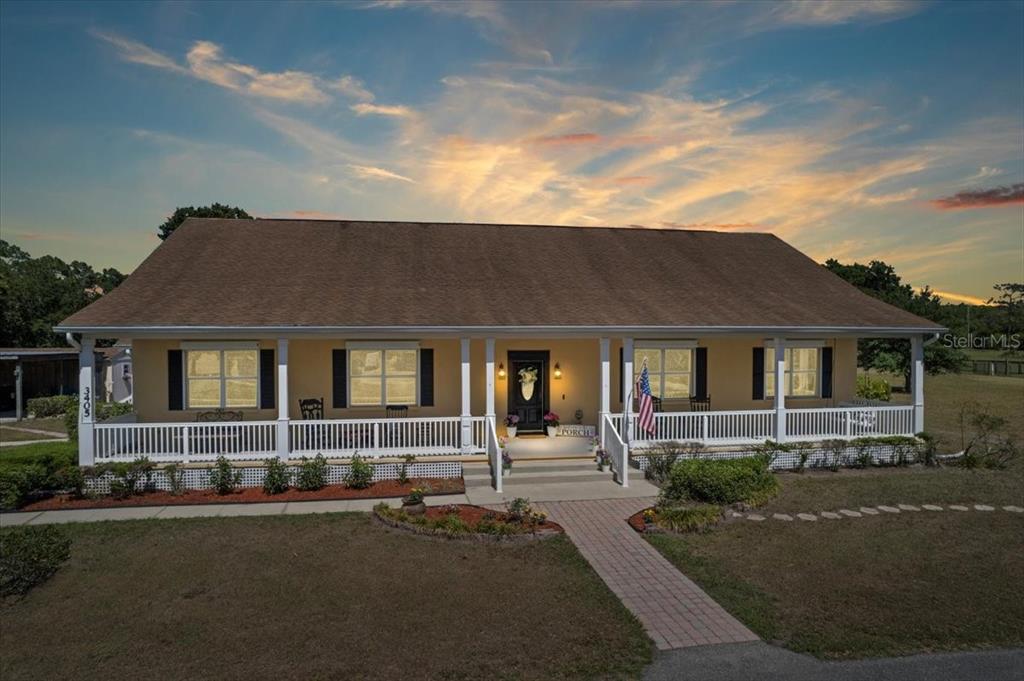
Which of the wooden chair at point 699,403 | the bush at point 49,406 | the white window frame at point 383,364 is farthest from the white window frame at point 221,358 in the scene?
the bush at point 49,406

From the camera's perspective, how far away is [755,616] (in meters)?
7.00

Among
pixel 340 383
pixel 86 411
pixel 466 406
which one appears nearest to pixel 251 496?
pixel 340 383

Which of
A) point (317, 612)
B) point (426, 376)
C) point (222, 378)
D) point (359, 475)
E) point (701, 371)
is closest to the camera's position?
A: point (317, 612)

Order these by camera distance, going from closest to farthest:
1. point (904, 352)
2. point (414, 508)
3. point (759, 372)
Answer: point (414, 508) → point (759, 372) → point (904, 352)

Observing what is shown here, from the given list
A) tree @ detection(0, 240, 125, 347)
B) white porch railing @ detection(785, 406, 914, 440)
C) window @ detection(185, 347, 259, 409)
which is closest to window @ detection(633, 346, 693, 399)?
white porch railing @ detection(785, 406, 914, 440)

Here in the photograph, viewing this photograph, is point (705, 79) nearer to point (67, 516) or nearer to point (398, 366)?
point (398, 366)

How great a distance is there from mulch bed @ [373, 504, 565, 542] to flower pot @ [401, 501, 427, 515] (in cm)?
13

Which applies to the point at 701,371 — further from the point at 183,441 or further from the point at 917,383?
the point at 183,441

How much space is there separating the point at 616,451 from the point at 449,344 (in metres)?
5.19

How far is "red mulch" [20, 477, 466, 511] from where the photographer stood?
462 inches

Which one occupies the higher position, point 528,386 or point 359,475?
point 528,386

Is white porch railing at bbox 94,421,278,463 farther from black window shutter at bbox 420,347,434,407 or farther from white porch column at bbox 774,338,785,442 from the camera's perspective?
white porch column at bbox 774,338,785,442

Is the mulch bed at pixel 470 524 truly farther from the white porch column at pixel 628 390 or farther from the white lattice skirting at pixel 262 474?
the white porch column at pixel 628 390

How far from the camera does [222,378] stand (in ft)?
48.9
